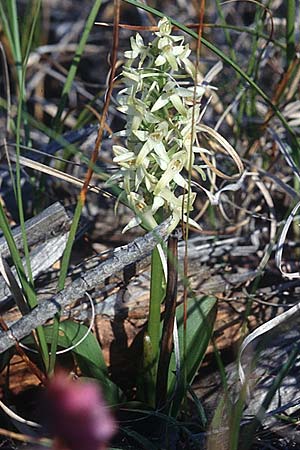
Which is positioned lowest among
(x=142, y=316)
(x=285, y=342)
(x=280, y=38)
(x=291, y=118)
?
(x=285, y=342)

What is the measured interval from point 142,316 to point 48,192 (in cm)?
64

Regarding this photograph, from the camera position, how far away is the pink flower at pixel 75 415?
0.44 m

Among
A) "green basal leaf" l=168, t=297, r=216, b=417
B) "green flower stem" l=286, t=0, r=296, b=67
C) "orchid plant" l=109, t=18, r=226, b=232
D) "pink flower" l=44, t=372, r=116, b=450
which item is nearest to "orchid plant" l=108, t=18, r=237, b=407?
"orchid plant" l=109, t=18, r=226, b=232

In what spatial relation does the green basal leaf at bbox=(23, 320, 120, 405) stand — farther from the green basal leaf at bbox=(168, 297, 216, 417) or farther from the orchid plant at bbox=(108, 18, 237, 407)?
the orchid plant at bbox=(108, 18, 237, 407)

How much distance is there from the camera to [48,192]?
218 cm

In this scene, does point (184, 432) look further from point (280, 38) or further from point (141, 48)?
point (280, 38)

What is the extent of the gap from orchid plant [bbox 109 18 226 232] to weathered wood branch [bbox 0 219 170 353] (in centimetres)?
5

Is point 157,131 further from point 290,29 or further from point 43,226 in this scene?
point 290,29

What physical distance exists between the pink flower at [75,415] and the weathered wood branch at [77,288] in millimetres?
799

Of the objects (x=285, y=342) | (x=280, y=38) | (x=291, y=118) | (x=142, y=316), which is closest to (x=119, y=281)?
(x=142, y=316)

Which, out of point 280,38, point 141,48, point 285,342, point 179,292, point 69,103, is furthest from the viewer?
point 69,103

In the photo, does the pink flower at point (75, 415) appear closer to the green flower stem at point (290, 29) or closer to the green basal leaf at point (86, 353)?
the green basal leaf at point (86, 353)

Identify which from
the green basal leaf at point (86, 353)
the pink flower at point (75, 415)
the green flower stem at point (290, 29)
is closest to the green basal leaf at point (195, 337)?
the green basal leaf at point (86, 353)

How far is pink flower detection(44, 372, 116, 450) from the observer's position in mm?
444
